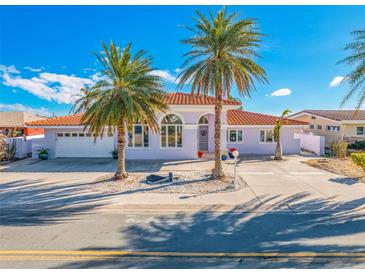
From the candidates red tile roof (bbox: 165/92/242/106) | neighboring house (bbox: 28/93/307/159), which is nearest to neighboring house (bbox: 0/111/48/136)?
neighboring house (bbox: 28/93/307/159)

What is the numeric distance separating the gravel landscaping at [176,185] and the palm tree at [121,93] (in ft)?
6.46

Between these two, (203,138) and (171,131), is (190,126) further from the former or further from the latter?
(203,138)

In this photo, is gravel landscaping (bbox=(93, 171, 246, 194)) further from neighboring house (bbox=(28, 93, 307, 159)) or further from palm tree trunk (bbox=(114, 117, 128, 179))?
neighboring house (bbox=(28, 93, 307, 159))

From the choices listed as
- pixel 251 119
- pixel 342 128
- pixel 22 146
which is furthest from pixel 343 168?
pixel 22 146

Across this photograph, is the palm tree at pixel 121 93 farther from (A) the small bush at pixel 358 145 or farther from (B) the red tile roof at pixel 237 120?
(A) the small bush at pixel 358 145

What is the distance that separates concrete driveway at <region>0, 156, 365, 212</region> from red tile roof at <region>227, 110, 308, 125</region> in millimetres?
6375

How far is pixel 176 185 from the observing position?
36.0ft

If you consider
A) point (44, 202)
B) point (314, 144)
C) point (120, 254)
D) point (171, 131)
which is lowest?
point (120, 254)

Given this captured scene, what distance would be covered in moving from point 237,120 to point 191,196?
548 inches

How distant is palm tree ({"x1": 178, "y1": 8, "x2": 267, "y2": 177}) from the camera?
10945 mm

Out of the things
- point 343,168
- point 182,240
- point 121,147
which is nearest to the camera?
point 182,240

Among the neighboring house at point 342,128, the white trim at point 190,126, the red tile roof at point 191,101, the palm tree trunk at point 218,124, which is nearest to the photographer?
the palm tree trunk at point 218,124

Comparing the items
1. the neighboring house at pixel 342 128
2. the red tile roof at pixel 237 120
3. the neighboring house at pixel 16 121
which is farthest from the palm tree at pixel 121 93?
the neighboring house at pixel 16 121

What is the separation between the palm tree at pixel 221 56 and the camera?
10945 millimetres
